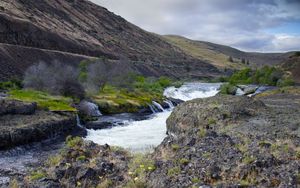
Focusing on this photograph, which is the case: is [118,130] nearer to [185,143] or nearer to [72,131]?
[72,131]

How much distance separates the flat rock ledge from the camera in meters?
32.7

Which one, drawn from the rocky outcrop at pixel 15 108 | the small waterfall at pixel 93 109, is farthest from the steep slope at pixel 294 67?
the rocky outcrop at pixel 15 108

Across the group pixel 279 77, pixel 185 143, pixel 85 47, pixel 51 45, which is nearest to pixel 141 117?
pixel 185 143

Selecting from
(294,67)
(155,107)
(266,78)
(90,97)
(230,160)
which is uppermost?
(294,67)

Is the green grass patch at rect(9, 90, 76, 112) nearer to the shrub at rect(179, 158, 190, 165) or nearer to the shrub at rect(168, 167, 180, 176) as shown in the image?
the shrub at rect(179, 158, 190, 165)

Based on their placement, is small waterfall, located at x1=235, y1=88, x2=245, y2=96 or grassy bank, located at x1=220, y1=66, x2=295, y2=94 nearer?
small waterfall, located at x1=235, y1=88, x2=245, y2=96

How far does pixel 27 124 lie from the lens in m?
35.4

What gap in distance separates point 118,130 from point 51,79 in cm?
2165

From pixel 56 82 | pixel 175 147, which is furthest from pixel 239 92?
pixel 175 147

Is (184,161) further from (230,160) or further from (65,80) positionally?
(65,80)

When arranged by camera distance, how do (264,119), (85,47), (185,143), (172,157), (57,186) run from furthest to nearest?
(85,47) < (264,119) < (185,143) < (172,157) < (57,186)

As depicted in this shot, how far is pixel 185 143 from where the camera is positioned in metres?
20.2

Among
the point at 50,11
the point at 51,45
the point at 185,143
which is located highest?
the point at 50,11

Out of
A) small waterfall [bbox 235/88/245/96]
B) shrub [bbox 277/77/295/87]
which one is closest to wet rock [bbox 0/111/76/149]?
small waterfall [bbox 235/88/245/96]
